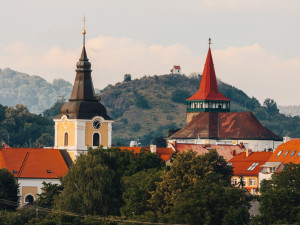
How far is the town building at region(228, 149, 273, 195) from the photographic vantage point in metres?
127

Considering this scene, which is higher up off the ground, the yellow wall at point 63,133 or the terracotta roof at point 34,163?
the yellow wall at point 63,133

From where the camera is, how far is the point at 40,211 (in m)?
97.4

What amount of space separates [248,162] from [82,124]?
2356 centimetres

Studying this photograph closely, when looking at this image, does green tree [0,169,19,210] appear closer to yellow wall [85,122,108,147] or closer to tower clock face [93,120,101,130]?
yellow wall [85,122,108,147]

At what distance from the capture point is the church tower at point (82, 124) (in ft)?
404

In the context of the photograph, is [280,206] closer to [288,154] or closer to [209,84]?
[288,154]

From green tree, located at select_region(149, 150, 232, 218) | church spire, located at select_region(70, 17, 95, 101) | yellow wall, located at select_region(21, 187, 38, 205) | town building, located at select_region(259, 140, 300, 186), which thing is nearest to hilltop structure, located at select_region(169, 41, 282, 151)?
town building, located at select_region(259, 140, 300, 186)

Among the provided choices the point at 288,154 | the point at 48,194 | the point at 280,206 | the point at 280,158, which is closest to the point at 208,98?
the point at 280,158

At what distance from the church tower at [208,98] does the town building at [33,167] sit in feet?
218

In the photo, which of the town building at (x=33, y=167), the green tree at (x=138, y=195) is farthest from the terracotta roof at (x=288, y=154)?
the town building at (x=33, y=167)

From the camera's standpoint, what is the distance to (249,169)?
130875 mm

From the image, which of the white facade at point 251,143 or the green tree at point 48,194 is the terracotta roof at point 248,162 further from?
the green tree at point 48,194

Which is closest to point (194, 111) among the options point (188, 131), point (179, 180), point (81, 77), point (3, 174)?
point (188, 131)

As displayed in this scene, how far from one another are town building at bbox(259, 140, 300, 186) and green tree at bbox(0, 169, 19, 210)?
28.4m
